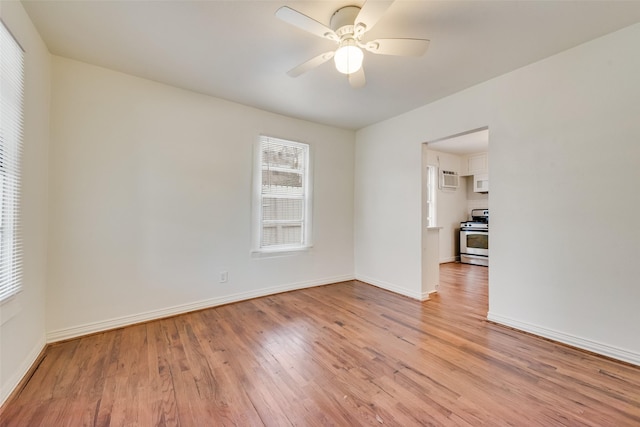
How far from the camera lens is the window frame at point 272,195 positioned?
11.6 ft

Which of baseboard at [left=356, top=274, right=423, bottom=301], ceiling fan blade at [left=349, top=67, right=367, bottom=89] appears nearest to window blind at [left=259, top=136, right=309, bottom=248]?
baseboard at [left=356, top=274, right=423, bottom=301]

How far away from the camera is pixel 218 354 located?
2.14m

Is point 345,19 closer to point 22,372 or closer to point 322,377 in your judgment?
point 322,377

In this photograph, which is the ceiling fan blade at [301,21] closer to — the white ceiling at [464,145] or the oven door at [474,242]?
the white ceiling at [464,145]

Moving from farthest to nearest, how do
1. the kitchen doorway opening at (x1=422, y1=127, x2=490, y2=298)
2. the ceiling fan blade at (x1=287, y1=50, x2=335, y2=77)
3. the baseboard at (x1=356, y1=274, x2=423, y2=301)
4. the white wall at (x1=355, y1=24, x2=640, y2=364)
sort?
the kitchen doorway opening at (x1=422, y1=127, x2=490, y2=298) < the baseboard at (x1=356, y1=274, x2=423, y2=301) < the white wall at (x1=355, y1=24, x2=640, y2=364) < the ceiling fan blade at (x1=287, y1=50, x2=335, y2=77)

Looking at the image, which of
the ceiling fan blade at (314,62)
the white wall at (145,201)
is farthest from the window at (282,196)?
the ceiling fan blade at (314,62)

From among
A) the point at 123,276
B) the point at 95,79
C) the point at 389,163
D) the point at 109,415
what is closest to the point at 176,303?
the point at 123,276

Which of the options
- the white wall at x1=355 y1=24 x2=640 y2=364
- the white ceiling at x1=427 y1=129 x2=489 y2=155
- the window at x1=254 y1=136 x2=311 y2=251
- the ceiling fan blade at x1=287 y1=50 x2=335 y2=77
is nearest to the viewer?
the ceiling fan blade at x1=287 y1=50 x2=335 y2=77

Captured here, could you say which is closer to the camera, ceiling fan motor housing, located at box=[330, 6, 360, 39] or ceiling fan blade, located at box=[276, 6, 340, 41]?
ceiling fan blade, located at box=[276, 6, 340, 41]

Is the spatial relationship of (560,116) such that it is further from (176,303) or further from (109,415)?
(176,303)

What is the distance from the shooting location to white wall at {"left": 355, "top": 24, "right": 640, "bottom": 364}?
203cm

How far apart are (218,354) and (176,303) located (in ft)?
3.78

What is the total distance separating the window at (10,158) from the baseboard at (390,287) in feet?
12.4

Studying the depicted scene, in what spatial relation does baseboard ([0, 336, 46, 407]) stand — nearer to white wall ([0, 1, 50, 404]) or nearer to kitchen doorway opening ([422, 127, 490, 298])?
white wall ([0, 1, 50, 404])
